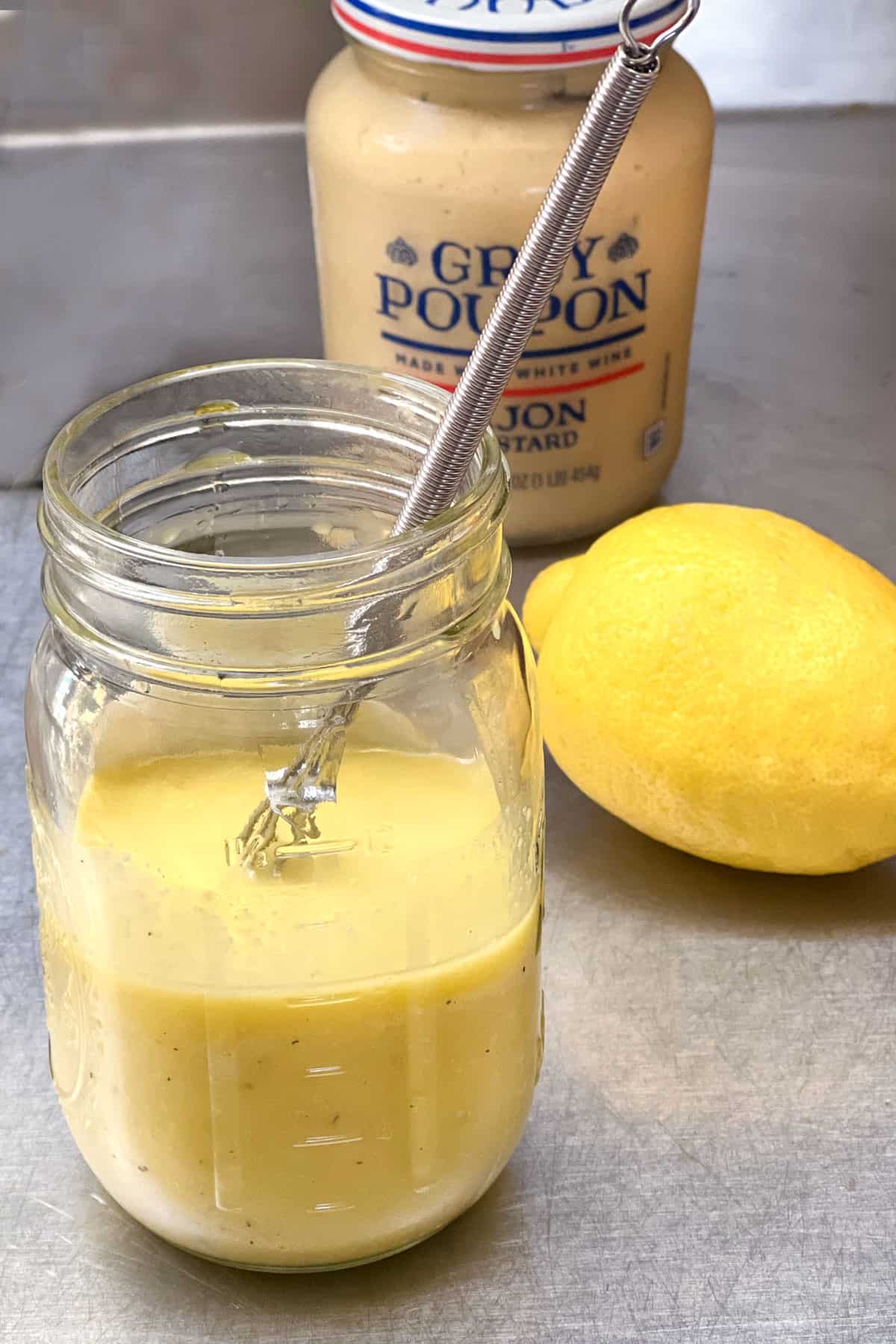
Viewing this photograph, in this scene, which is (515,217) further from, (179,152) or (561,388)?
(179,152)

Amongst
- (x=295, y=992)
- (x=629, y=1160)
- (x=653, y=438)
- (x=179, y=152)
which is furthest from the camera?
(x=179, y=152)

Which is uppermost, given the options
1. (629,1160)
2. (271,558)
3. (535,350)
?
(271,558)

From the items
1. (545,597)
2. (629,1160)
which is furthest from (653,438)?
(629,1160)

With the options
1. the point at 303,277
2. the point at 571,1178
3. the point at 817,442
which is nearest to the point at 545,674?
the point at 571,1178

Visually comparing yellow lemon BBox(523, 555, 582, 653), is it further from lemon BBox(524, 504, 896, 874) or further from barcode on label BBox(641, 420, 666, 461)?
barcode on label BBox(641, 420, 666, 461)

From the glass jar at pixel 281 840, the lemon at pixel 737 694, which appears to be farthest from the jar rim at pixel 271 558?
the lemon at pixel 737 694

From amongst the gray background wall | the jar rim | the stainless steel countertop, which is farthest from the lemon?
the gray background wall

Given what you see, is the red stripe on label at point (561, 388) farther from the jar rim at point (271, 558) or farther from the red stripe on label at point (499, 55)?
the jar rim at point (271, 558)
